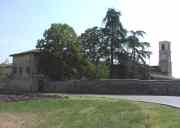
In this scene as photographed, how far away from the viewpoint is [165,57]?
97.1 metres

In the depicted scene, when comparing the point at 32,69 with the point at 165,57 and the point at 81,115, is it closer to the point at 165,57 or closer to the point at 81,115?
the point at 165,57

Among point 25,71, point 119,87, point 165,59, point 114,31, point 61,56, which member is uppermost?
point 114,31

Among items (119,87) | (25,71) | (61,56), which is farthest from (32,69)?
(119,87)

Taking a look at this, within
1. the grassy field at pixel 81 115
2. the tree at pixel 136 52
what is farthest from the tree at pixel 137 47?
the grassy field at pixel 81 115

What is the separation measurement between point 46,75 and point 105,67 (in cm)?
1020

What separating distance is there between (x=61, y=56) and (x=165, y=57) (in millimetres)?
41509

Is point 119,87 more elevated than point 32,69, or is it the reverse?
point 32,69

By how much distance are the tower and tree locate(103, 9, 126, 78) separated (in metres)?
28.9

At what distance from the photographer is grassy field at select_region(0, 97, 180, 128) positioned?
60.0ft

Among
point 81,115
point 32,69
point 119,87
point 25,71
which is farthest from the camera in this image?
point 25,71

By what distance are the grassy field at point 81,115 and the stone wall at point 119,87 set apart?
1923 centimetres

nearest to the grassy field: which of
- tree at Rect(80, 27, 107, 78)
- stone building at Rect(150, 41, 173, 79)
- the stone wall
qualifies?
the stone wall

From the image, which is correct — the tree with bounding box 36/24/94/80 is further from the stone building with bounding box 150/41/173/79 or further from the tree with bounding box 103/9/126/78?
the stone building with bounding box 150/41/173/79

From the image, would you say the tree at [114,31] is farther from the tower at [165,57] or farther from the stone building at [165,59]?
the tower at [165,57]
